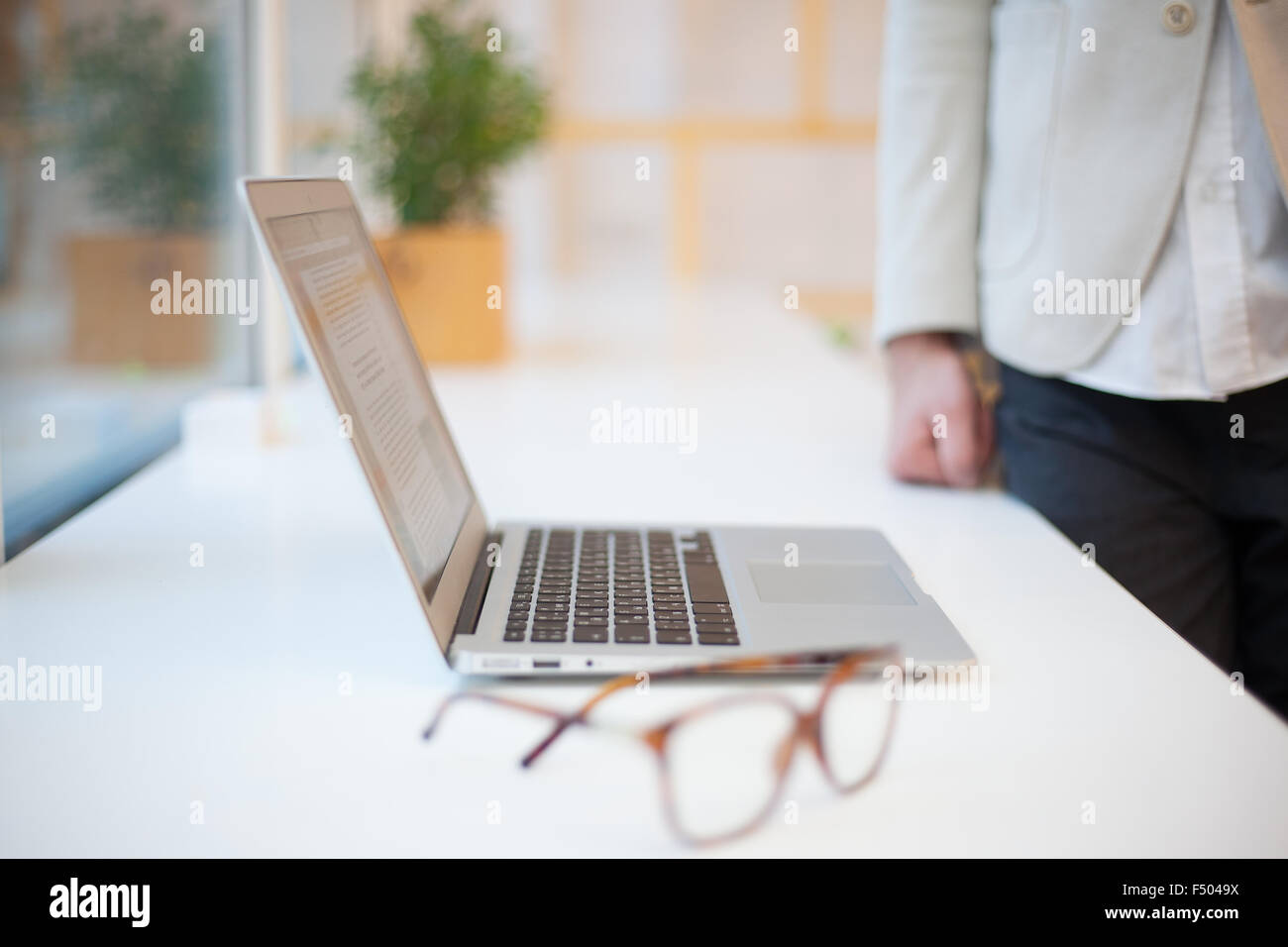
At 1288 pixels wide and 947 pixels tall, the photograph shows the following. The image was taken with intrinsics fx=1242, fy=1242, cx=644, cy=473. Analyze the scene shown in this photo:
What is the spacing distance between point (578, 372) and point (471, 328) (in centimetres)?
18

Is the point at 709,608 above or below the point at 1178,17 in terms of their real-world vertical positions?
below

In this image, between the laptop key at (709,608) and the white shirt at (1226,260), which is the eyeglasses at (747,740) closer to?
the laptop key at (709,608)

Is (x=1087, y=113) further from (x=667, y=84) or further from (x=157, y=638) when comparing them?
(x=667, y=84)

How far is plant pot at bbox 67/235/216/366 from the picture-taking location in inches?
44.9

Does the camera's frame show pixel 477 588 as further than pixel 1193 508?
No

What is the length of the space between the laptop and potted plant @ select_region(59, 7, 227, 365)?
0.35 metres

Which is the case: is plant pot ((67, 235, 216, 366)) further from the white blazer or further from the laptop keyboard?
the white blazer

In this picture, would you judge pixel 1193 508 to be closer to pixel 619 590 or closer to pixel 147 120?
pixel 619 590

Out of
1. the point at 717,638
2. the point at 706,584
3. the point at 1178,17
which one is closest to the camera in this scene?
the point at 717,638

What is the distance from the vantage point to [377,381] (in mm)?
766

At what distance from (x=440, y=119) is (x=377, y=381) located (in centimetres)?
106

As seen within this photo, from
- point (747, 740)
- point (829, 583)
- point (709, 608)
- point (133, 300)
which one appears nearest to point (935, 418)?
point (829, 583)

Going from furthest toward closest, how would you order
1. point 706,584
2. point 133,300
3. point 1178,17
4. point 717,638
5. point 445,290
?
1. point 445,290
2. point 133,300
3. point 1178,17
4. point 706,584
5. point 717,638

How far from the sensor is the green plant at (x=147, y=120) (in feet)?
3.61
